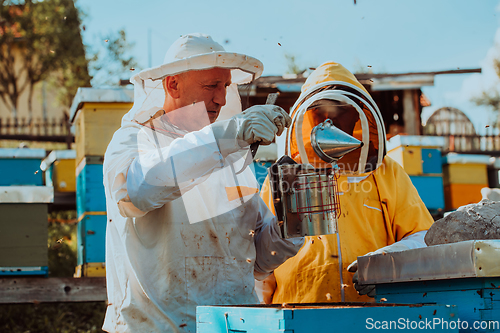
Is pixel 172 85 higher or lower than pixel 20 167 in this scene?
higher

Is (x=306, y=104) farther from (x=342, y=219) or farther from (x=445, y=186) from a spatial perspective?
(x=445, y=186)

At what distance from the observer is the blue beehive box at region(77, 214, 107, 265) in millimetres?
4336

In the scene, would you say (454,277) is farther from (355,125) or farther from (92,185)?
(92,185)

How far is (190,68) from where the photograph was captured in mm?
1949

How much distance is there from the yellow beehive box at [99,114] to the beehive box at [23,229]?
0.55 metres

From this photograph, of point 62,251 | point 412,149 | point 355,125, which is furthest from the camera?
point 62,251

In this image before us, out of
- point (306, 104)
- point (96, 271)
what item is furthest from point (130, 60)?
point (306, 104)

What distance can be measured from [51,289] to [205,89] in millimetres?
3195

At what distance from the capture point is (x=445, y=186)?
5941 millimetres

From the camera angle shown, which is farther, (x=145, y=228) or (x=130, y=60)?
(x=130, y=60)

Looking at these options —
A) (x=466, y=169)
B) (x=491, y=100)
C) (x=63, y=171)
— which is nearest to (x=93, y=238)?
(x=63, y=171)

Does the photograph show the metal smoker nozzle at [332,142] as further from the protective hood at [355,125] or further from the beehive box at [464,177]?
the beehive box at [464,177]

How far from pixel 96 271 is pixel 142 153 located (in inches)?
122

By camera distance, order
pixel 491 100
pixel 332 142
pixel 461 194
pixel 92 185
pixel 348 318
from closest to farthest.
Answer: pixel 348 318 < pixel 332 142 < pixel 92 185 < pixel 461 194 < pixel 491 100
